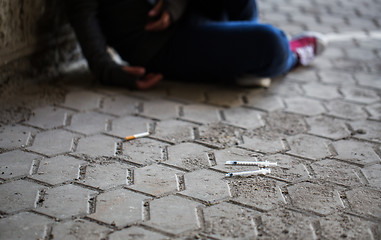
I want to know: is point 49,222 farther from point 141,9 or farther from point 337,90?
point 337,90

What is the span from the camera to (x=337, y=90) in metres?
3.24

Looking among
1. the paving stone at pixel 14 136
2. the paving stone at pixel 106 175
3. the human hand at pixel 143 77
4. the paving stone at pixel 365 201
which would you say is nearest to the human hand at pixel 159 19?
the human hand at pixel 143 77

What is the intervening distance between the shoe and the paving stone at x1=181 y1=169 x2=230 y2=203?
64.1 inches

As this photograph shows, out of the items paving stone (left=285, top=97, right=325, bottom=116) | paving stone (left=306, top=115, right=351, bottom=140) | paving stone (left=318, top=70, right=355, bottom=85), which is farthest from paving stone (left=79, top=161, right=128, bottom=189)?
paving stone (left=318, top=70, right=355, bottom=85)

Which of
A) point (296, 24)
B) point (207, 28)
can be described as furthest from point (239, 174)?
point (296, 24)

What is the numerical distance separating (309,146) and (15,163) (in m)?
1.37

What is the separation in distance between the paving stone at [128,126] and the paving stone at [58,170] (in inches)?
13.5

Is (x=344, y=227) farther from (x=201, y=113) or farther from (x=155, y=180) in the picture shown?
(x=201, y=113)

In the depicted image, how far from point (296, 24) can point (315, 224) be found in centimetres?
289

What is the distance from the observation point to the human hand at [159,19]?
2.99 meters

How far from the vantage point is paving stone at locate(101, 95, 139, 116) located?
2.81 m

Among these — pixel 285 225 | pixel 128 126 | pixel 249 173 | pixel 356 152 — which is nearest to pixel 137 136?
pixel 128 126

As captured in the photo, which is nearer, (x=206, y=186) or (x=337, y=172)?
(x=206, y=186)

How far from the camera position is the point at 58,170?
7.18 ft
